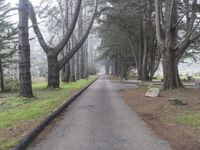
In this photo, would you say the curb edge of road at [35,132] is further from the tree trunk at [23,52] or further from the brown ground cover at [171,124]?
the tree trunk at [23,52]

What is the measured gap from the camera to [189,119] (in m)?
10.6

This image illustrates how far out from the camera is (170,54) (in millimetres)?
20719

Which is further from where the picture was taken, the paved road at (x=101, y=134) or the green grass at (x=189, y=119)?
the green grass at (x=189, y=119)

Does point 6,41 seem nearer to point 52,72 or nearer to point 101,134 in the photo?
point 52,72

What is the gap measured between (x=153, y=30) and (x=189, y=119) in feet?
95.9

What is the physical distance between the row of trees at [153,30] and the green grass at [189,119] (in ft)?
30.8

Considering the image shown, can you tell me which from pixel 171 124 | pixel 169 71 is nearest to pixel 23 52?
pixel 169 71

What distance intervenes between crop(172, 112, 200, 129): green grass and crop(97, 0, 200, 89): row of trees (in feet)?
30.8

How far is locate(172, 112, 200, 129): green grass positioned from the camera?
395 inches

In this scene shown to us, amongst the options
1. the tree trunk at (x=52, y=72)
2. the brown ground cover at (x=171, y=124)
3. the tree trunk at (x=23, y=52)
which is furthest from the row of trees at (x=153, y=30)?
the tree trunk at (x=23, y=52)

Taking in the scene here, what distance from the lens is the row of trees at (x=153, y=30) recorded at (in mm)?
20875

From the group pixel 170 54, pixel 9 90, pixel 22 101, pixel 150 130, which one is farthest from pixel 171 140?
A: pixel 9 90

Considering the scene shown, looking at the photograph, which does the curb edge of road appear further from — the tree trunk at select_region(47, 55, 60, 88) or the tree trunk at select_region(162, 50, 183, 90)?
the tree trunk at select_region(47, 55, 60, 88)

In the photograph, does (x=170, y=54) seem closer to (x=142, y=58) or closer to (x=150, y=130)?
(x=150, y=130)
